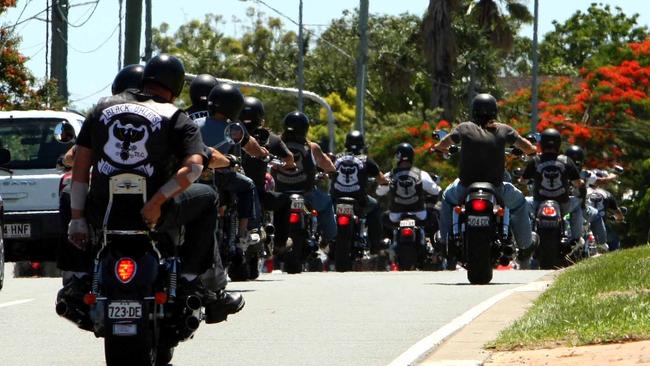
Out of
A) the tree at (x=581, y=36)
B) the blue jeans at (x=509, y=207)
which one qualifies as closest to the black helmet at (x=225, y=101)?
the blue jeans at (x=509, y=207)

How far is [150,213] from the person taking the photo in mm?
9094

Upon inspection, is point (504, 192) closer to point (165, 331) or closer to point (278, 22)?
point (165, 331)

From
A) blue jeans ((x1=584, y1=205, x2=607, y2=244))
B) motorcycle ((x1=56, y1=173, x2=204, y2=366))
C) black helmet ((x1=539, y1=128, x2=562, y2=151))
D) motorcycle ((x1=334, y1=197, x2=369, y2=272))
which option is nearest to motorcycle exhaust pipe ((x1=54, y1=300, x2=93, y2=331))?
motorcycle ((x1=56, y1=173, x2=204, y2=366))

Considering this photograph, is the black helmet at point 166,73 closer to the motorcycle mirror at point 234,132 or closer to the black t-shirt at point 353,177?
the motorcycle mirror at point 234,132

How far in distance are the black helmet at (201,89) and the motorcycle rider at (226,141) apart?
7 cm

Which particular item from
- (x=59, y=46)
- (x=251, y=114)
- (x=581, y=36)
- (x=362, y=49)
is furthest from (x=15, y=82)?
(x=581, y=36)

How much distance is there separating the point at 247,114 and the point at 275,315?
4328 mm

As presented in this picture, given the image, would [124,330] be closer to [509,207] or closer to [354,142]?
[509,207]

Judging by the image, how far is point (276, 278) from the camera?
1944 cm

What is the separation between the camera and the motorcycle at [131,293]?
8930mm

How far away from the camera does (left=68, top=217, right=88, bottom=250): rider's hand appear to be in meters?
9.37

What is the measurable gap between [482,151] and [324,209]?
17.6 feet

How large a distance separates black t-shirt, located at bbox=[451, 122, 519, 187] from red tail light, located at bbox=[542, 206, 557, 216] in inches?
207

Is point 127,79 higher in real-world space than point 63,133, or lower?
higher
